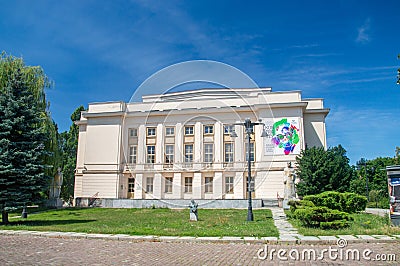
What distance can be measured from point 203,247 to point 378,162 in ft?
181

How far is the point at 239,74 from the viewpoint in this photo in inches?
784

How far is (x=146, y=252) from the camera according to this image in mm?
8258

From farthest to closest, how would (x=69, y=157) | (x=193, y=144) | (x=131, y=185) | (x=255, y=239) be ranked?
(x=69, y=157)
(x=131, y=185)
(x=193, y=144)
(x=255, y=239)

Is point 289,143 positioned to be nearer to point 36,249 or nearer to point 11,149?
point 11,149

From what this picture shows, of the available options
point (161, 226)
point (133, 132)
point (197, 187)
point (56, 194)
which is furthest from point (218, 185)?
point (161, 226)

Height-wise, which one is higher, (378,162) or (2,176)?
Result: (378,162)

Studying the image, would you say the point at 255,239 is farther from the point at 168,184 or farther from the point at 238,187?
the point at 168,184

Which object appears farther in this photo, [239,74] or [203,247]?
[239,74]

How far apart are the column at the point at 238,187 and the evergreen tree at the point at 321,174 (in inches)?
358

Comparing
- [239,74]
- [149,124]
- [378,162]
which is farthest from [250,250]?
[378,162]

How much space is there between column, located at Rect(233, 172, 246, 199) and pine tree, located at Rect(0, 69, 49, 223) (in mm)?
23808

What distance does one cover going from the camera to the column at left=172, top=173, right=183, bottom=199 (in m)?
37.4

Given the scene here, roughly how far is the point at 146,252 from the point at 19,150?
1037cm

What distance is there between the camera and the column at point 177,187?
37406 mm
